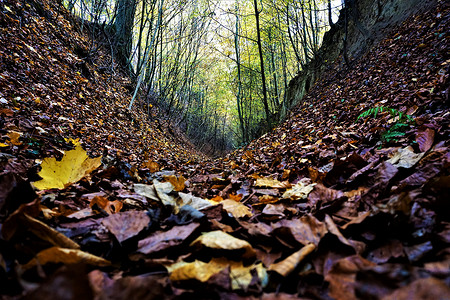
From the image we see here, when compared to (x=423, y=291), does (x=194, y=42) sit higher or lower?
higher

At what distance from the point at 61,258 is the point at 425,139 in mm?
1872

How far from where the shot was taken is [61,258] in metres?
0.56

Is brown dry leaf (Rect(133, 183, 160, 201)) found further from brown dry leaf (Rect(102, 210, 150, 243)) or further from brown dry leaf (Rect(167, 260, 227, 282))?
brown dry leaf (Rect(167, 260, 227, 282))

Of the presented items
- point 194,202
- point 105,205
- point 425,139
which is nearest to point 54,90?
point 105,205

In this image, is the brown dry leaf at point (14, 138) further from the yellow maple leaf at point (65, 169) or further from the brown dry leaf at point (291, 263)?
the brown dry leaf at point (291, 263)

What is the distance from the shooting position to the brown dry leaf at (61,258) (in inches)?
20.9

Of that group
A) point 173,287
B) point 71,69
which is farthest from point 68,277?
point 71,69

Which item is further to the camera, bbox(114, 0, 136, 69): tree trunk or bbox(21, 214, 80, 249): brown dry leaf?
bbox(114, 0, 136, 69): tree trunk

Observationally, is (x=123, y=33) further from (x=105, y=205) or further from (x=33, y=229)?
(x=33, y=229)

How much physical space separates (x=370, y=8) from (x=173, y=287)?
8.86 m

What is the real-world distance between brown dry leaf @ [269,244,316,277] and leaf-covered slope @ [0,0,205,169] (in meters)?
2.13

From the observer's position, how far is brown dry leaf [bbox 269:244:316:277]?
23.3 inches

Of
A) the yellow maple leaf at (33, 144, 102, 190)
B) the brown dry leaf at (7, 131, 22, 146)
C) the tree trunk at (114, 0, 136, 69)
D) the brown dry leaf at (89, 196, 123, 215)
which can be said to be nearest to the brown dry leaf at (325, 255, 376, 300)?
the brown dry leaf at (89, 196, 123, 215)

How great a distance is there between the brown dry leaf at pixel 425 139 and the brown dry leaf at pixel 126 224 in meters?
1.56
